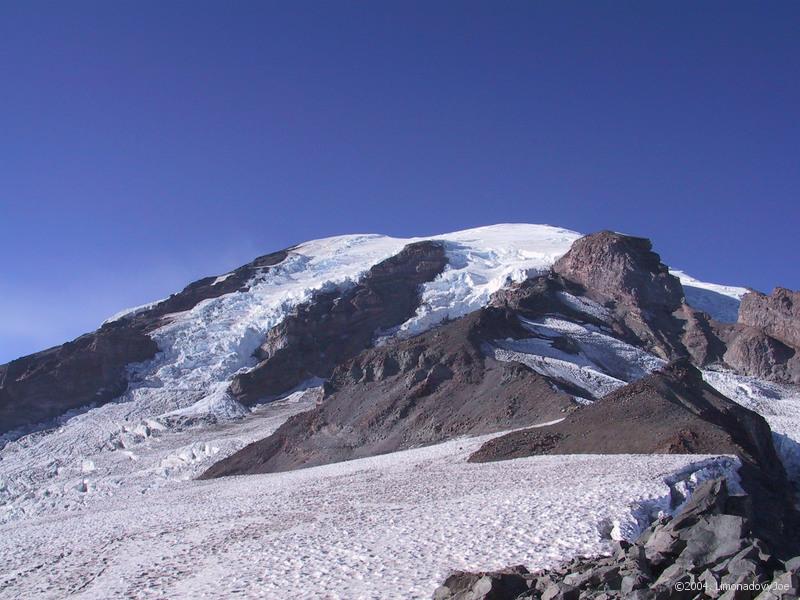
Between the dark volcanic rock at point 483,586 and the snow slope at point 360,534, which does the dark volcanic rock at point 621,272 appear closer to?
the snow slope at point 360,534

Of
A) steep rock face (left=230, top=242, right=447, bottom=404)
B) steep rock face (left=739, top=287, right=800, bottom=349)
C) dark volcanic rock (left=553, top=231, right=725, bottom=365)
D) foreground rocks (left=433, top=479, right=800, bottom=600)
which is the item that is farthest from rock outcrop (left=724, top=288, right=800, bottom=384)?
foreground rocks (left=433, top=479, right=800, bottom=600)

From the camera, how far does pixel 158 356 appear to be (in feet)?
286

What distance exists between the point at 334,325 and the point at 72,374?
1136 inches

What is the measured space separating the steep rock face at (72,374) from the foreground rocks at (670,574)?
7764 centimetres

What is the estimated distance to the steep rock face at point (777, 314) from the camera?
77.9m

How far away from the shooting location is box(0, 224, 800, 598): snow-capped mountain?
15781mm

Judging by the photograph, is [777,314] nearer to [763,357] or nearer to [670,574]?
[763,357]

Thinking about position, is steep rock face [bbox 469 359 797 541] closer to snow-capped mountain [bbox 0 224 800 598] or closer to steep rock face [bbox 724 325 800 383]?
snow-capped mountain [bbox 0 224 800 598]

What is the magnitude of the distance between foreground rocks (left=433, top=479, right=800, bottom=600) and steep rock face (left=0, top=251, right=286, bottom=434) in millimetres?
77636

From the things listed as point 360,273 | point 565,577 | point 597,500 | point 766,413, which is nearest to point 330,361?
point 360,273

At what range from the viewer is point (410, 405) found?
160 feet

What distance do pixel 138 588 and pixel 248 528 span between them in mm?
5620

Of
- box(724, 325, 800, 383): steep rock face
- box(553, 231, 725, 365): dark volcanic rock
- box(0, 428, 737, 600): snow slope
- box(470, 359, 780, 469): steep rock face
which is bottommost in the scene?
box(724, 325, 800, 383): steep rock face

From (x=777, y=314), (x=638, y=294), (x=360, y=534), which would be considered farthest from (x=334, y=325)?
(x=360, y=534)
